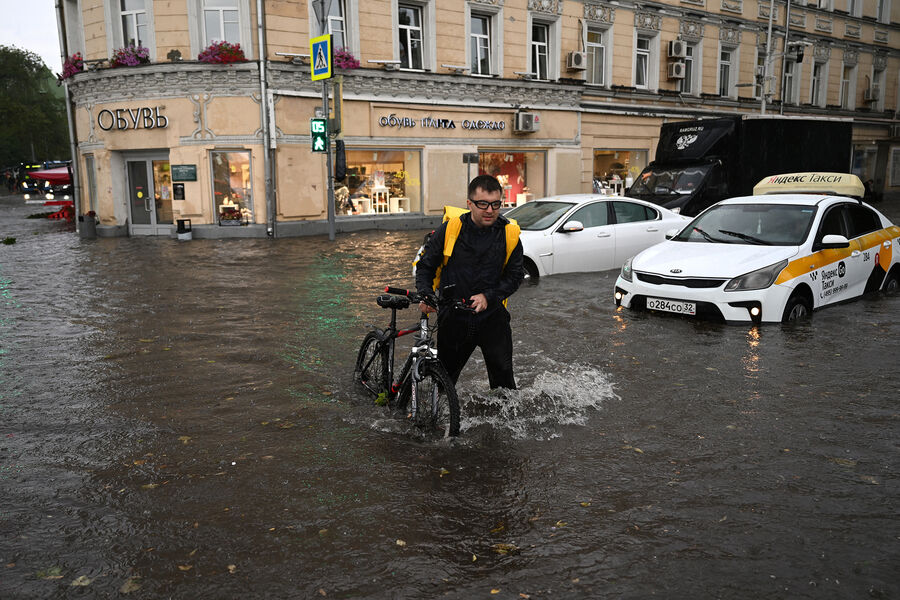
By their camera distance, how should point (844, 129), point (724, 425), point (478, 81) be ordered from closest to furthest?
point (724, 425)
point (844, 129)
point (478, 81)

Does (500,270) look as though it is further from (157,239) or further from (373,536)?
(157,239)

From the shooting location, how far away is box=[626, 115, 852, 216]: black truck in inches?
692

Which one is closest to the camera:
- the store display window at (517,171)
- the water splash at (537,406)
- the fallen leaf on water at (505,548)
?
the fallen leaf on water at (505,548)

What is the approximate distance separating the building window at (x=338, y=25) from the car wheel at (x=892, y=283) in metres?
16.6

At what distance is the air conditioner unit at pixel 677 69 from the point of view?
29328 mm

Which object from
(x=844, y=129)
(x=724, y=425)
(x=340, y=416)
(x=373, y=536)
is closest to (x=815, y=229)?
(x=724, y=425)

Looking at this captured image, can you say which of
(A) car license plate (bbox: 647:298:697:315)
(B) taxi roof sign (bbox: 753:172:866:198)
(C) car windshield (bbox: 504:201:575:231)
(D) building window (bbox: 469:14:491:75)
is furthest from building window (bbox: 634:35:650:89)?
(A) car license plate (bbox: 647:298:697:315)

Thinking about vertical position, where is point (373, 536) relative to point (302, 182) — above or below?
below

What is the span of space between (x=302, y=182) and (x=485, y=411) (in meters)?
17.3

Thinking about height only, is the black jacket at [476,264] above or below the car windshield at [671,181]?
below

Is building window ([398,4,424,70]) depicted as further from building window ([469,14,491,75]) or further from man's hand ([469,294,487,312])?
man's hand ([469,294,487,312])

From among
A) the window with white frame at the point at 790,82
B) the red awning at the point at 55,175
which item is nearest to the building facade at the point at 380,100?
the window with white frame at the point at 790,82

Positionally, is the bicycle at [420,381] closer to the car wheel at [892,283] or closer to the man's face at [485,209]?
the man's face at [485,209]

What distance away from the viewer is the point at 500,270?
521 centimetres
